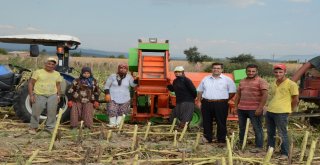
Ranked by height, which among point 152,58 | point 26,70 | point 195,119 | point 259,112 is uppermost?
point 152,58

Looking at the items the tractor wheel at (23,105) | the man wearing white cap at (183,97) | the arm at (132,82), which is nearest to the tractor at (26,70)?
the tractor wheel at (23,105)

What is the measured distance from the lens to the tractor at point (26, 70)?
8102 millimetres

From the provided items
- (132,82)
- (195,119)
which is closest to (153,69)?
(132,82)

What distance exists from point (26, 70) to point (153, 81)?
2.43 meters

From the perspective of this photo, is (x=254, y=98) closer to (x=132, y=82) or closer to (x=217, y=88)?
(x=217, y=88)

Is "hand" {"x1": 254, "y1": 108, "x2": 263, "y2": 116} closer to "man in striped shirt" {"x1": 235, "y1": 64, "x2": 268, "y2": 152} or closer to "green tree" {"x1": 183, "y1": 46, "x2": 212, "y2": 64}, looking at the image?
"man in striped shirt" {"x1": 235, "y1": 64, "x2": 268, "y2": 152}

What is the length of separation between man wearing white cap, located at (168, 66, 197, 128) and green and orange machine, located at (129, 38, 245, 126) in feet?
1.22

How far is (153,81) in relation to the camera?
8.24m

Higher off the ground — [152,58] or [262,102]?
[152,58]

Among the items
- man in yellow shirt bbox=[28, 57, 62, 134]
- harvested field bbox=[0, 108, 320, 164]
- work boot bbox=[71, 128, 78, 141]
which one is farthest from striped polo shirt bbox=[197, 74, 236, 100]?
man in yellow shirt bbox=[28, 57, 62, 134]

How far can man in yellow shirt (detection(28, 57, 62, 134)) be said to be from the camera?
24.4 ft

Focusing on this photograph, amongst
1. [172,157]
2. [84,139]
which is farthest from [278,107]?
[84,139]

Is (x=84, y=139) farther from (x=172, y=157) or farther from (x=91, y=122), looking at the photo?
(x=172, y=157)

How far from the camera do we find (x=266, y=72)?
96.9 ft
